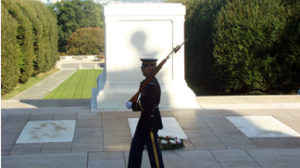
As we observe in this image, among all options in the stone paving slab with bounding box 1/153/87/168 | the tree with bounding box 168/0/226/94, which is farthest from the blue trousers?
the tree with bounding box 168/0/226/94

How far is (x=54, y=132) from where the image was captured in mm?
5953

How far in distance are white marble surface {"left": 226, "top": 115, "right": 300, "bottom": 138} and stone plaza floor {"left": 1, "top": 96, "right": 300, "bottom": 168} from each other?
0.02 m

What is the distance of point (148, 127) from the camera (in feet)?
13.2

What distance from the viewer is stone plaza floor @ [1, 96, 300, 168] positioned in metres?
4.73

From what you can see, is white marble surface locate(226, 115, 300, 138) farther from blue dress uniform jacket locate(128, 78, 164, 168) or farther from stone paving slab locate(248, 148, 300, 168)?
blue dress uniform jacket locate(128, 78, 164, 168)

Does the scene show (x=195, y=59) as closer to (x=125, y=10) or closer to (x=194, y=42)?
(x=194, y=42)

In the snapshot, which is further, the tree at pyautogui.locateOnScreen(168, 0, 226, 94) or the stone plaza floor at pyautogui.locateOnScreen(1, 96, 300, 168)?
the tree at pyautogui.locateOnScreen(168, 0, 226, 94)

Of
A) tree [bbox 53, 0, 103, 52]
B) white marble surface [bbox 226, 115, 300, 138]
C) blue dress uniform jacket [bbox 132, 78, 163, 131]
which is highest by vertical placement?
tree [bbox 53, 0, 103, 52]

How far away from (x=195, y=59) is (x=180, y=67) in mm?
7876

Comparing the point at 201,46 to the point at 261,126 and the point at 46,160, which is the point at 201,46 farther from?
the point at 46,160

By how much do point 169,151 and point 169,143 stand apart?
0.38 feet

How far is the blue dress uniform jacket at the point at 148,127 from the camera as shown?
3986 millimetres

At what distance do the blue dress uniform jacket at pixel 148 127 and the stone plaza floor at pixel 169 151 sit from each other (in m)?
0.62

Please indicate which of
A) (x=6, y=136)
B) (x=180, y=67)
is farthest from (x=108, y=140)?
(x=180, y=67)
